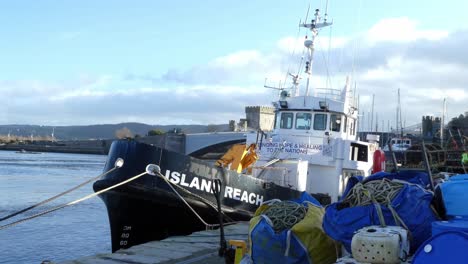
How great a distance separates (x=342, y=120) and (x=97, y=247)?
7.12 meters

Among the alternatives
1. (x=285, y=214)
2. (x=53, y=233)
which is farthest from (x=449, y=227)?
(x=53, y=233)

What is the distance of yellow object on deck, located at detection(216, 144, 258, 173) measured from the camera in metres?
11.7

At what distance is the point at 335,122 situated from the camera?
13828mm

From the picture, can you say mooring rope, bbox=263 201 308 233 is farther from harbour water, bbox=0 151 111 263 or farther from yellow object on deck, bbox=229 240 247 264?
harbour water, bbox=0 151 111 263

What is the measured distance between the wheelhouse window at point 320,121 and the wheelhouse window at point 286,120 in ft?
2.25

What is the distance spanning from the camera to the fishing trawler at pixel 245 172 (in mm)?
9297

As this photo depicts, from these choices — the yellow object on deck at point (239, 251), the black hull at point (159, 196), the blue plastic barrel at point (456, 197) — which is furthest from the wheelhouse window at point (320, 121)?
the blue plastic barrel at point (456, 197)

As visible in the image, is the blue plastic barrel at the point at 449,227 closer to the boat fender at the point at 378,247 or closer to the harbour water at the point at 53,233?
the boat fender at the point at 378,247

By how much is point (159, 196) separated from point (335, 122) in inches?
245

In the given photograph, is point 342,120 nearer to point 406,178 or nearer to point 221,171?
point 221,171

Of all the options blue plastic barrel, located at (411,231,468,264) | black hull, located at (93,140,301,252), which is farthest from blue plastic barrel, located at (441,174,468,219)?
black hull, located at (93,140,301,252)

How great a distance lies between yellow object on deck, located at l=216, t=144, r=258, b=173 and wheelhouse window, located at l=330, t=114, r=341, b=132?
8.55 ft

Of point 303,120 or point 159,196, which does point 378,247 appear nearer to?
point 159,196

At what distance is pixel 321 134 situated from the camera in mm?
13641
